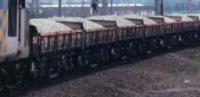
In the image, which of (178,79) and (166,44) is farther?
(166,44)

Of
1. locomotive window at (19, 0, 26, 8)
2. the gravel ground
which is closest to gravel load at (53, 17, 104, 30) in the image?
the gravel ground

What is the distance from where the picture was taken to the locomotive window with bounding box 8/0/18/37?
43.4 ft

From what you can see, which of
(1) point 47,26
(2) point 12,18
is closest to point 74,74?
(1) point 47,26

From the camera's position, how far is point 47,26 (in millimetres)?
17766

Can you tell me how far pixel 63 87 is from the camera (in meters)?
15.5

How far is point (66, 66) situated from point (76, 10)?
63.4 metres

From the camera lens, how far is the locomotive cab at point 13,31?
41.5ft

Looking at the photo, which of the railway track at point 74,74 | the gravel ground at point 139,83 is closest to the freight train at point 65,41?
the railway track at point 74,74

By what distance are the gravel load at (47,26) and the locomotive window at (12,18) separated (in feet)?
10.4

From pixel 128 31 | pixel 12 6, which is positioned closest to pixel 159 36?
pixel 128 31

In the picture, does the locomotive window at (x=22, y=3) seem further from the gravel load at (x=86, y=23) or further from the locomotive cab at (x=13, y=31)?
the gravel load at (x=86, y=23)

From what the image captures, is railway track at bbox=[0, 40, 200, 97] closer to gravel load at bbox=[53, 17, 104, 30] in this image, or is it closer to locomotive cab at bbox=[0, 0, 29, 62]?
locomotive cab at bbox=[0, 0, 29, 62]

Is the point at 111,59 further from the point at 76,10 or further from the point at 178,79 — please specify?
the point at 76,10

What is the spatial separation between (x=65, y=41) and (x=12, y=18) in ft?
17.1
